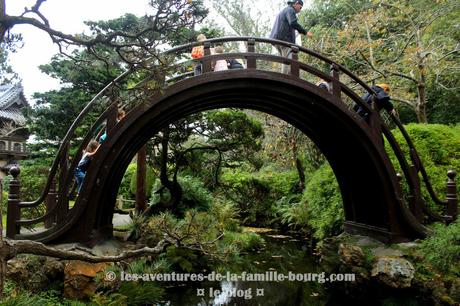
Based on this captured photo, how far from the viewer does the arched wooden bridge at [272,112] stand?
20.7 ft

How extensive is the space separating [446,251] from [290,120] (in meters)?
4.15

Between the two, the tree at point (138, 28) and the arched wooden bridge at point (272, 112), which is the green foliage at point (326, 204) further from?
the tree at point (138, 28)

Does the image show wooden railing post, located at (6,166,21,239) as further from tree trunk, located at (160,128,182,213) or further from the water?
tree trunk, located at (160,128,182,213)

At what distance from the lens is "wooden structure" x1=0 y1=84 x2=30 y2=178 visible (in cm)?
1871

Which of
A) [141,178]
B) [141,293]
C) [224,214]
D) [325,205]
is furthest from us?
[224,214]

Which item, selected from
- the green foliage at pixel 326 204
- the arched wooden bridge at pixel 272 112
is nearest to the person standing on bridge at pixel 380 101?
the arched wooden bridge at pixel 272 112

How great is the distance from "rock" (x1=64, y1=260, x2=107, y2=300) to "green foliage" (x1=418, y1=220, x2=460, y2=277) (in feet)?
18.2

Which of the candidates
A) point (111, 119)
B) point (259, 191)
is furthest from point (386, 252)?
point (259, 191)

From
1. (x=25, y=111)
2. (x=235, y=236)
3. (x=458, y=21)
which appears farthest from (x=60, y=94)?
(x=458, y=21)

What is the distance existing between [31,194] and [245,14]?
50.4ft

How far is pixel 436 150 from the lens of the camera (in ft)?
29.7

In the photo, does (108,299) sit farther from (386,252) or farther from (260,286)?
(386,252)

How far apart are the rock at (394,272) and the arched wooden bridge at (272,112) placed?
0.74 metres

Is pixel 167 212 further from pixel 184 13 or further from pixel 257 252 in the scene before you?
pixel 184 13
